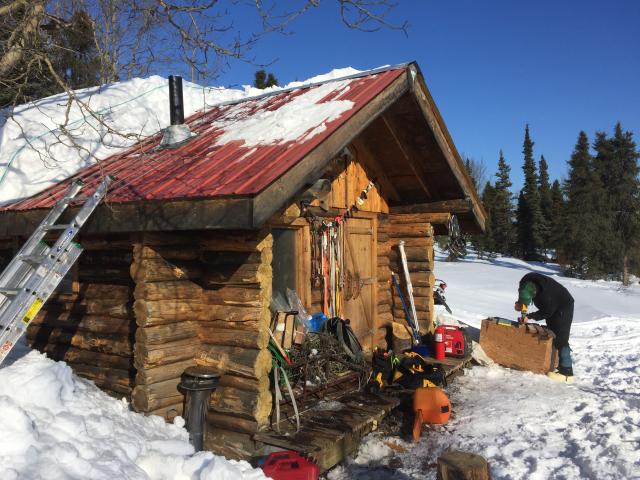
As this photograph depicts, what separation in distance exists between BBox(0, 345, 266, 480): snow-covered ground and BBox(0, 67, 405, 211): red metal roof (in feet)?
6.04

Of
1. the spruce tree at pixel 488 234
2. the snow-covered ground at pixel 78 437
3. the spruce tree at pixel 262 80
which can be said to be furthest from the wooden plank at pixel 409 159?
the spruce tree at pixel 488 234

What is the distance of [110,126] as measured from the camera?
1003 centimetres

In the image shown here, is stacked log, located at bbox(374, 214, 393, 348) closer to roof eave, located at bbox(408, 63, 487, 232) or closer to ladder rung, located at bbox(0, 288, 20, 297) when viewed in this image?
roof eave, located at bbox(408, 63, 487, 232)

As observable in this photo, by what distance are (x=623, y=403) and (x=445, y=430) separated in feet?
8.63

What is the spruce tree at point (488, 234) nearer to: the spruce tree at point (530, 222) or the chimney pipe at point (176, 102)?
the spruce tree at point (530, 222)

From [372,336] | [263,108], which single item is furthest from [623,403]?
[263,108]

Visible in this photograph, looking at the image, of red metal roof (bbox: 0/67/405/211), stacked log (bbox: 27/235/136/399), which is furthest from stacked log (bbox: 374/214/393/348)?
stacked log (bbox: 27/235/136/399)

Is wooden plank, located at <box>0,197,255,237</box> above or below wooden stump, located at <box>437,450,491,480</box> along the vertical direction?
above

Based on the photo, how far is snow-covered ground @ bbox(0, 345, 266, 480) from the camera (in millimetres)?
3553

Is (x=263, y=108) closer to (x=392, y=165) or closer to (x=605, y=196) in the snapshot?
(x=392, y=165)

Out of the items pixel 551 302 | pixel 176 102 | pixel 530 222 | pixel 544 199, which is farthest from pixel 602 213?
pixel 176 102

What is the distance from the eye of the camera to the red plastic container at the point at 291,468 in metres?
4.46

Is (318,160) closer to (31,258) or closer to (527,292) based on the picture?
(31,258)

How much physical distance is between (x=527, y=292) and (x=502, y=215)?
46.4 metres
